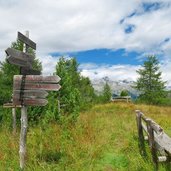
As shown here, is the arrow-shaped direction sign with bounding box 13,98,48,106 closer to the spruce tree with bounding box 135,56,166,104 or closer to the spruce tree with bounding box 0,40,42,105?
the spruce tree with bounding box 0,40,42,105

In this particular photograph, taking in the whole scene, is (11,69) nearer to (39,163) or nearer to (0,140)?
(0,140)

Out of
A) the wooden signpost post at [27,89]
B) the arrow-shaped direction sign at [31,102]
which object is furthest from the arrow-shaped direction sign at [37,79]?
the arrow-shaped direction sign at [31,102]

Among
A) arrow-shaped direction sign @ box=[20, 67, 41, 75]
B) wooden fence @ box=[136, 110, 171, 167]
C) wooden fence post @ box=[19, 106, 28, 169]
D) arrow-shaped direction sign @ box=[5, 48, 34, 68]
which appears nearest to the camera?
wooden fence @ box=[136, 110, 171, 167]

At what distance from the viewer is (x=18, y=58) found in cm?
787

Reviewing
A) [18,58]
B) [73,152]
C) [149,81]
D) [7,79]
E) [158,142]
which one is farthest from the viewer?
[149,81]

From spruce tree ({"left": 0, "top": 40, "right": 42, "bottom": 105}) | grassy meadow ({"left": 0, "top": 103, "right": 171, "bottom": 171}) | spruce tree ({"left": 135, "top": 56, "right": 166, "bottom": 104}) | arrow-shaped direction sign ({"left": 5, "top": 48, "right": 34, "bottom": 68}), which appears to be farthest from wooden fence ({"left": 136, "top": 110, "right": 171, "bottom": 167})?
spruce tree ({"left": 135, "top": 56, "right": 166, "bottom": 104})

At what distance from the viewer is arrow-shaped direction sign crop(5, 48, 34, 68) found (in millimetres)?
7489

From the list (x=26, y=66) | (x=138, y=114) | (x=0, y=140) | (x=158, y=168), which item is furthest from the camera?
(x=0, y=140)

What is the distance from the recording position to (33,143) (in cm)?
994

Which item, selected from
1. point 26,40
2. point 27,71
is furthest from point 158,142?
point 26,40

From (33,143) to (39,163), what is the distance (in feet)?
6.90

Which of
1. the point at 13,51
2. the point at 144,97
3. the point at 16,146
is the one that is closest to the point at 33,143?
the point at 16,146

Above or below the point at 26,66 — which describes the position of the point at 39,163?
below

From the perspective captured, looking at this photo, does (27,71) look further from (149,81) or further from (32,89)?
(149,81)
